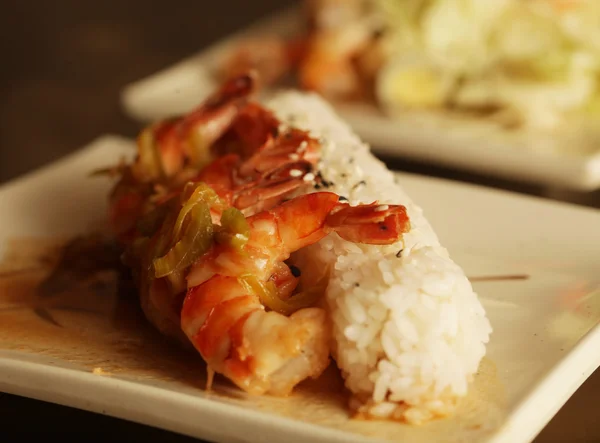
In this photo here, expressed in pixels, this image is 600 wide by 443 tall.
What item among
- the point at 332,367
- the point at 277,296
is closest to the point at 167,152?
the point at 277,296

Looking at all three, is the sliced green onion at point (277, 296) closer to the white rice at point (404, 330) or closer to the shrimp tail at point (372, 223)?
the white rice at point (404, 330)

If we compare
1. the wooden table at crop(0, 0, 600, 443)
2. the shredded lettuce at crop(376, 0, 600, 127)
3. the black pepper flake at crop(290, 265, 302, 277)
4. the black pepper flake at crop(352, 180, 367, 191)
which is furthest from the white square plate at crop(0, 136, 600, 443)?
the shredded lettuce at crop(376, 0, 600, 127)

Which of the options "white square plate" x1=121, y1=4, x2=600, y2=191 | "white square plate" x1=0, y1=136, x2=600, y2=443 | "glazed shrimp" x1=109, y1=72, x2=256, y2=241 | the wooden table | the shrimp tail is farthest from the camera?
"white square plate" x1=121, y1=4, x2=600, y2=191

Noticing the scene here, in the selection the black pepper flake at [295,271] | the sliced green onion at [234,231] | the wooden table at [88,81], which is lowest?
the wooden table at [88,81]

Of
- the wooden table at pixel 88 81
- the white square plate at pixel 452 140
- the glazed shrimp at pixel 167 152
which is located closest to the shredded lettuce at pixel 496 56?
the white square plate at pixel 452 140

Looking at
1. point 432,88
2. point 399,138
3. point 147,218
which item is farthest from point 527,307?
point 432,88

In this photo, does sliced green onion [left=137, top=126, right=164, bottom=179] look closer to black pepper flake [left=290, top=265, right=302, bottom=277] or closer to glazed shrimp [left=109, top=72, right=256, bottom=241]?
glazed shrimp [left=109, top=72, right=256, bottom=241]

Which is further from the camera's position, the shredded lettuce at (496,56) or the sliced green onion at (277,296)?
the shredded lettuce at (496,56)

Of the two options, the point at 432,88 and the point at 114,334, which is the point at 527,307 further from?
the point at 432,88
